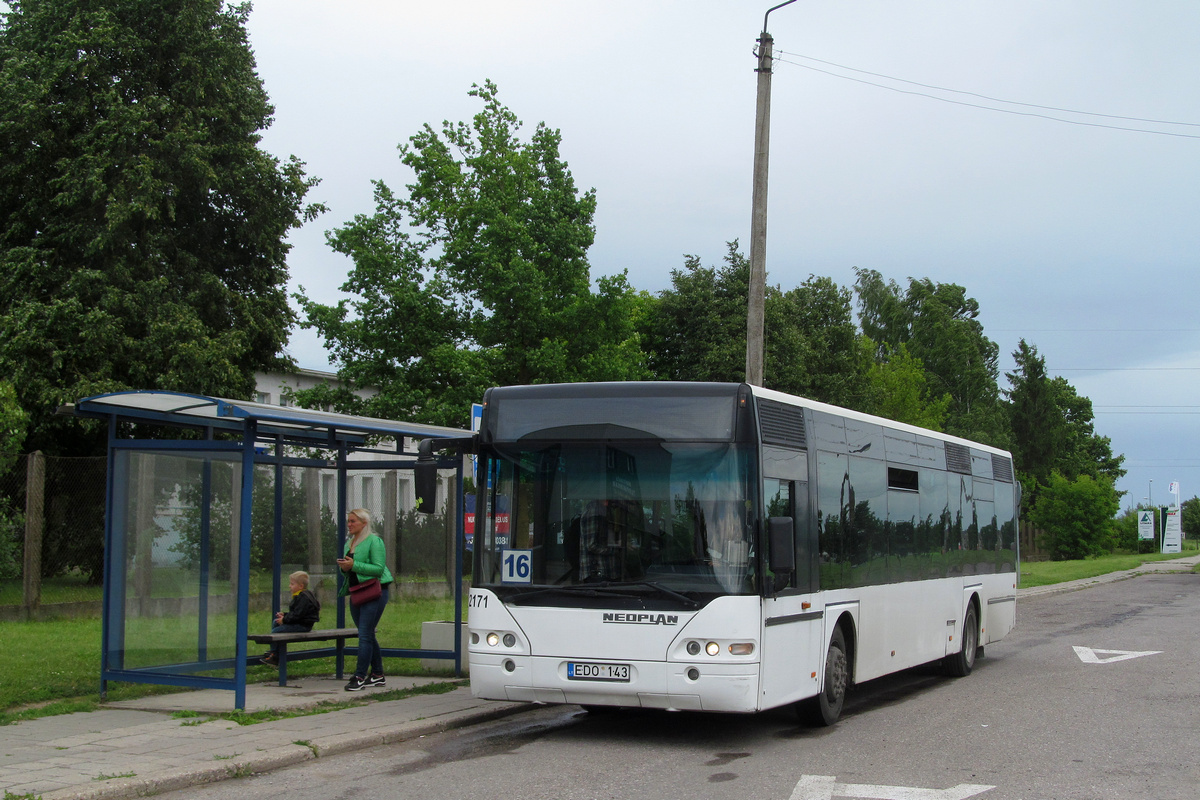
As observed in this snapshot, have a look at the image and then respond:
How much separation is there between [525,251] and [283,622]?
57.8 feet

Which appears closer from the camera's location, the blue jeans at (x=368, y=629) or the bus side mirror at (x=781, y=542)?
the bus side mirror at (x=781, y=542)

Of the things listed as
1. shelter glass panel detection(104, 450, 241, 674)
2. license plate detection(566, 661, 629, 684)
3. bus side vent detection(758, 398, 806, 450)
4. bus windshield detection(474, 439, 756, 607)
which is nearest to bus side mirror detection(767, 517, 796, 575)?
bus windshield detection(474, 439, 756, 607)

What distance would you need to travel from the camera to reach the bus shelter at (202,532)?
389 inches

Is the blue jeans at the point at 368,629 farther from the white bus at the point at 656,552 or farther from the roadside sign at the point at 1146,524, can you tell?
the roadside sign at the point at 1146,524

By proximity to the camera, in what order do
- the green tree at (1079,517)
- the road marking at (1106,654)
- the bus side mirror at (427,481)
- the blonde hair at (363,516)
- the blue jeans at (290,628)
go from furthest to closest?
the green tree at (1079,517) < the road marking at (1106,654) < the blue jeans at (290,628) < the blonde hair at (363,516) < the bus side mirror at (427,481)

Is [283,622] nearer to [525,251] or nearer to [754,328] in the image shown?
[754,328]

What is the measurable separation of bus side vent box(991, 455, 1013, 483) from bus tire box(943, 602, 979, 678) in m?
2.34

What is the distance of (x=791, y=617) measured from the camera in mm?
9055

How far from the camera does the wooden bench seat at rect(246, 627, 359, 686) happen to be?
36.8 ft

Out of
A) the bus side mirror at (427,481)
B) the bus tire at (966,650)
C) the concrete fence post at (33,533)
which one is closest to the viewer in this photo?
the bus side mirror at (427,481)

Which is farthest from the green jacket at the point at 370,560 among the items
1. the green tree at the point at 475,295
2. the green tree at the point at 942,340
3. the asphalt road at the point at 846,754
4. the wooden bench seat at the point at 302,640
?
the green tree at the point at 942,340

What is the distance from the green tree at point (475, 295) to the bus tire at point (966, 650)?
1389 centimetres

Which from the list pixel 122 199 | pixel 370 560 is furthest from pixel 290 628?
pixel 122 199

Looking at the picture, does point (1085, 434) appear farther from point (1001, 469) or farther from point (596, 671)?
point (596, 671)
